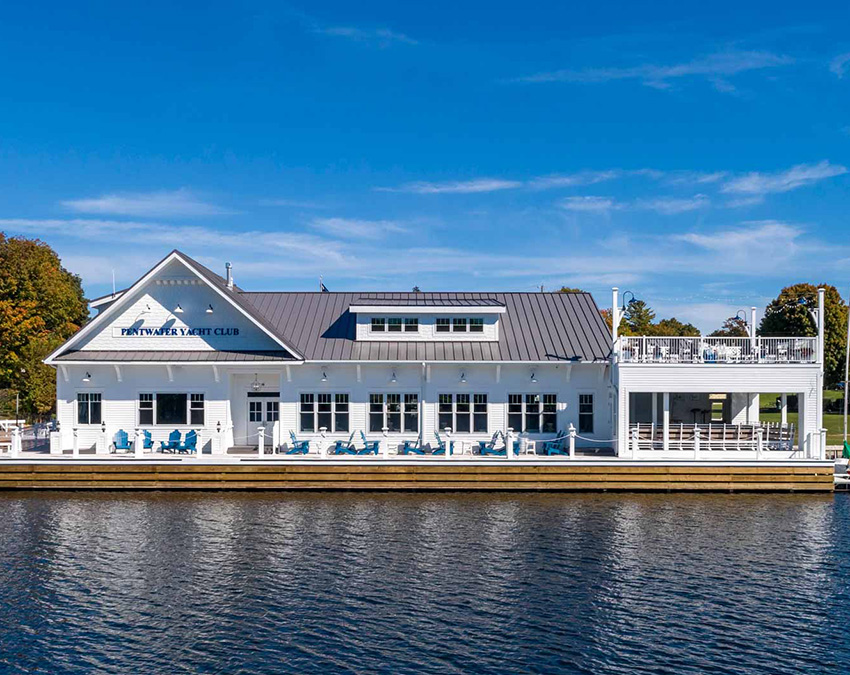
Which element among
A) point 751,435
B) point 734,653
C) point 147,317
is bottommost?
point 734,653

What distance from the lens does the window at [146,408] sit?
1077 inches

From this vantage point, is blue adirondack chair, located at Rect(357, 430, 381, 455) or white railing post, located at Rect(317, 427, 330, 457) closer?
white railing post, located at Rect(317, 427, 330, 457)

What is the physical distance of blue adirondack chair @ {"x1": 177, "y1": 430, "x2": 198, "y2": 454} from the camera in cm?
2599

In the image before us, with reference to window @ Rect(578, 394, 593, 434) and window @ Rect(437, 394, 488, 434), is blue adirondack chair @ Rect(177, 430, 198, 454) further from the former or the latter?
window @ Rect(578, 394, 593, 434)

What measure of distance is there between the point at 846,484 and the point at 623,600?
1397 centimetres

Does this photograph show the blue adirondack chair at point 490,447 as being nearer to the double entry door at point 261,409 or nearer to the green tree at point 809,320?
the double entry door at point 261,409

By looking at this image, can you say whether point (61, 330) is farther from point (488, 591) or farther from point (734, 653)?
point (734, 653)

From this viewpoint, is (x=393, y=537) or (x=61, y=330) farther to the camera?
(x=61, y=330)

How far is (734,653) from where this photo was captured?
40.6 ft

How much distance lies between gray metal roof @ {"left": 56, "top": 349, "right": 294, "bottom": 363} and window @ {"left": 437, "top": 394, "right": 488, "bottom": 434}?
5790 mm

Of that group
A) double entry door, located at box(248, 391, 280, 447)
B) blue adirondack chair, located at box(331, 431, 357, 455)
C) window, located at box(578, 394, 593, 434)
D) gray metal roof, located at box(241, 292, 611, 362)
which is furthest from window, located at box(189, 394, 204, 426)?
window, located at box(578, 394, 593, 434)

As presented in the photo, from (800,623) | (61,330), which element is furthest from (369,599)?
(61,330)

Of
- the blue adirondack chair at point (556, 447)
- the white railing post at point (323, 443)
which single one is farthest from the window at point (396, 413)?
the blue adirondack chair at point (556, 447)

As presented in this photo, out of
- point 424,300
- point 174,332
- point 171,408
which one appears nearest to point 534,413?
point 424,300
